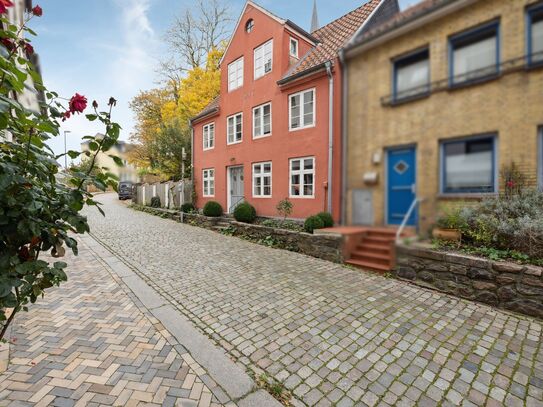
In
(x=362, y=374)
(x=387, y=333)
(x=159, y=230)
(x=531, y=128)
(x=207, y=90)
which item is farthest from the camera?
(x=207, y=90)

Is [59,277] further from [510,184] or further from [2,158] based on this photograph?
[510,184]

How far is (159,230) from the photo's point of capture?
531 inches

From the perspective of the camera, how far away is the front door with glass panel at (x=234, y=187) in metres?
15.2

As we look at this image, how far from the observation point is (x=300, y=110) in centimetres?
126

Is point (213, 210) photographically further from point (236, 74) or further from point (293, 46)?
point (293, 46)

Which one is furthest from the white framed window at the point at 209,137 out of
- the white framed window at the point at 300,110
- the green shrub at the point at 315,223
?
the green shrub at the point at 315,223

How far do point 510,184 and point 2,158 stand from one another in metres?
2.81

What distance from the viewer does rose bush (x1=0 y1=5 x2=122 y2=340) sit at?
1944 mm

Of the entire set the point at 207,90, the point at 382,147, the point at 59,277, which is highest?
the point at 207,90

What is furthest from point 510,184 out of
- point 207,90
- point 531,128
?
point 207,90

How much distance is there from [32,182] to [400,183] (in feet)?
8.27

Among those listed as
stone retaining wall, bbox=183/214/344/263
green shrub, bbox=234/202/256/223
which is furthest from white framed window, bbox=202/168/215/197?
green shrub, bbox=234/202/256/223

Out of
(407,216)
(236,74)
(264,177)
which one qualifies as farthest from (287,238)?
(407,216)

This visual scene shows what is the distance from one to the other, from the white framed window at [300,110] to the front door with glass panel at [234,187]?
13821mm
